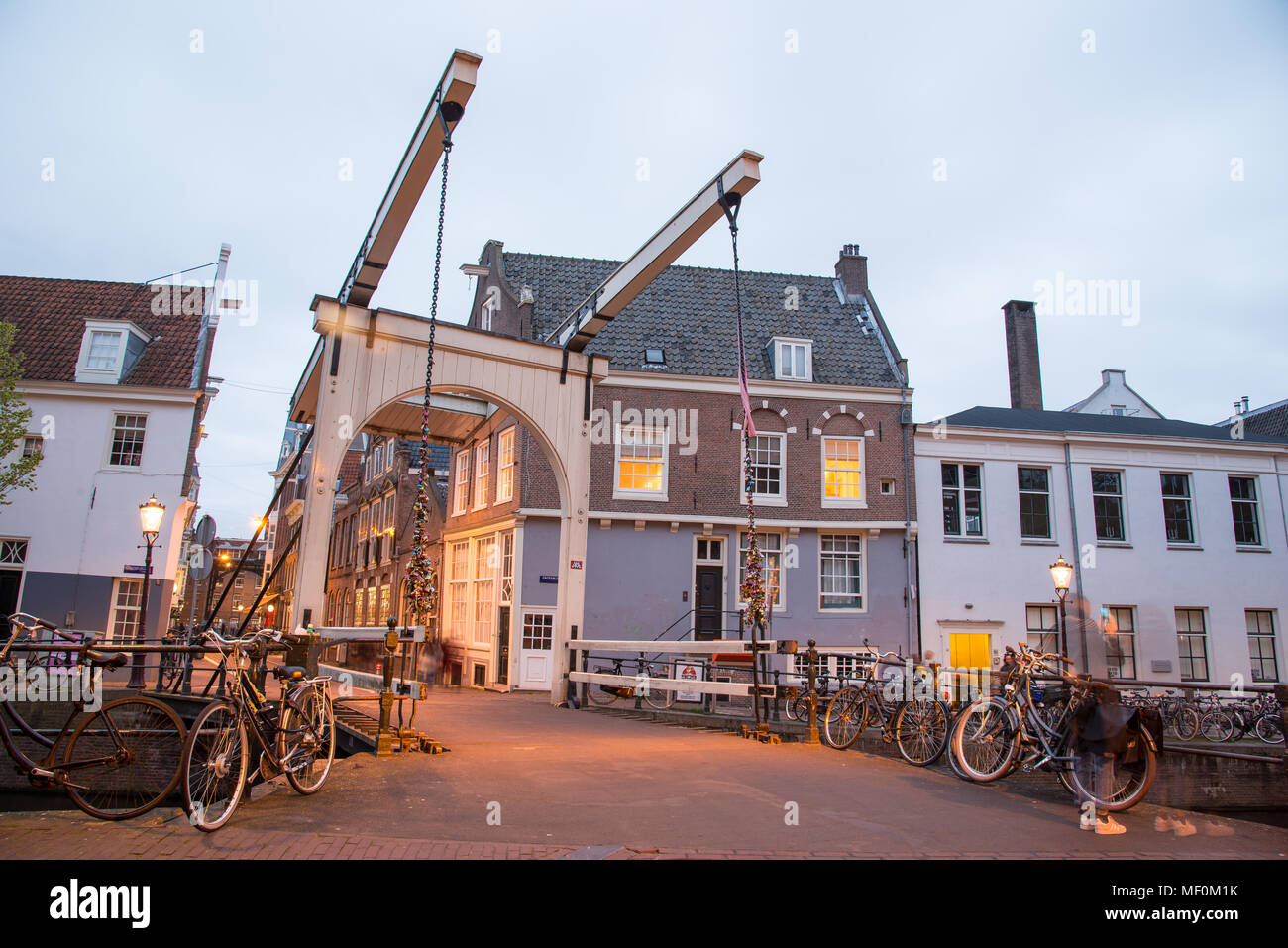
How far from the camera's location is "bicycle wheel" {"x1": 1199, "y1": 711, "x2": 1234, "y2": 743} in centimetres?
1798

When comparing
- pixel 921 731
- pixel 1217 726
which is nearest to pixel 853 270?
pixel 1217 726

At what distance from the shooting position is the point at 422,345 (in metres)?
12.1

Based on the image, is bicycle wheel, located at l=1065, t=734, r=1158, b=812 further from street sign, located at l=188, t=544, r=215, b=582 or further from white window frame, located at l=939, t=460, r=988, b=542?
white window frame, located at l=939, t=460, r=988, b=542

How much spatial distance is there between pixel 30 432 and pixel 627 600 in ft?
54.0

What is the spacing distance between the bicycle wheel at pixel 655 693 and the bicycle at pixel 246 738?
5.86 meters

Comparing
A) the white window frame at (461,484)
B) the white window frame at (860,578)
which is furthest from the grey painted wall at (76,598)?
the white window frame at (860,578)

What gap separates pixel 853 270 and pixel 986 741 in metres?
19.3

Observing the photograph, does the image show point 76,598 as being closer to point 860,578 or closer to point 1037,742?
point 860,578

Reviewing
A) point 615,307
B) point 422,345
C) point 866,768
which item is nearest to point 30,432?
point 422,345

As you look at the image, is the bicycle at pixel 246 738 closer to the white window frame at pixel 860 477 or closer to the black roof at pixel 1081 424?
the white window frame at pixel 860 477

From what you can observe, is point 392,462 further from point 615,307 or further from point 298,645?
point 298,645

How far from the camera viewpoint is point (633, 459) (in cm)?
2044

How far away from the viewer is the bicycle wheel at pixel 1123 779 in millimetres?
6207

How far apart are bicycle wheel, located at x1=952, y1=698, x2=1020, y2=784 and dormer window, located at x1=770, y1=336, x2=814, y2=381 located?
14.9 metres
